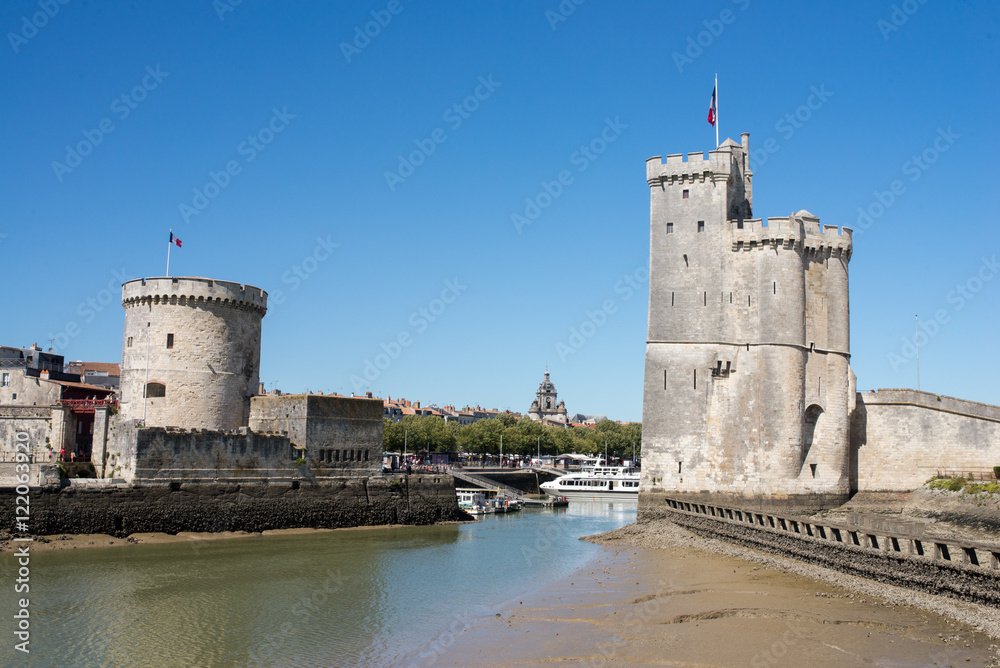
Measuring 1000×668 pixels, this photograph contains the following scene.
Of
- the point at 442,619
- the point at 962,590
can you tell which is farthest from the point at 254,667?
the point at 962,590


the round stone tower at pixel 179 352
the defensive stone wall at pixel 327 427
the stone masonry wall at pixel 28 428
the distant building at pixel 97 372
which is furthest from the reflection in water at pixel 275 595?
the distant building at pixel 97 372

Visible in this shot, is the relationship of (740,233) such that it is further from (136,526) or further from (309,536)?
(136,526)

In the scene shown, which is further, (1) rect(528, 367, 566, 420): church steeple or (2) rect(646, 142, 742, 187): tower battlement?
(1) rect(528, 367, 566, 420): church steeple

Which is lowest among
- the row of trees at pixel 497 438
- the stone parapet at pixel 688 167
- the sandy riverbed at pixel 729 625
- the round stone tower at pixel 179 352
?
the sandy riverbed at pixel 729 625

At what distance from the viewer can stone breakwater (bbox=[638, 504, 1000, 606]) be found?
17.6 meters

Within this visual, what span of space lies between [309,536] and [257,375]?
10266mm

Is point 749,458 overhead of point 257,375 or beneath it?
beneath

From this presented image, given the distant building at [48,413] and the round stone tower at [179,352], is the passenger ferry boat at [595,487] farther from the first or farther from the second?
the distant building at [48,413]

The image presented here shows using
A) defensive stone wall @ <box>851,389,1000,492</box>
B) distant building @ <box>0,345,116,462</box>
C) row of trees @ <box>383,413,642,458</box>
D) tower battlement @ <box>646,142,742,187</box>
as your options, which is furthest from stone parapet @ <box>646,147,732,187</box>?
row of trees @ <box>383,413,642,458</box>

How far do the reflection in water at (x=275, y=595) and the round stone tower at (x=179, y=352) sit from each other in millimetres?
8104

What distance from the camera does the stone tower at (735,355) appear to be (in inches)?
1347

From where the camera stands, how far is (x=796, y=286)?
3491cm

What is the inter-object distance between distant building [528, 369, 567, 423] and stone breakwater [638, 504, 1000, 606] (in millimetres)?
143002

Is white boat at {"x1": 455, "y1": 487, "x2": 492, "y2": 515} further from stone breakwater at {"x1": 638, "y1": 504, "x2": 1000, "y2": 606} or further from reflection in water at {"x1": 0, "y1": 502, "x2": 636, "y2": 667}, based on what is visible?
stone breakwater at {"x1": 638, "y1": 504, "x2": 1000, "y2": 606}
